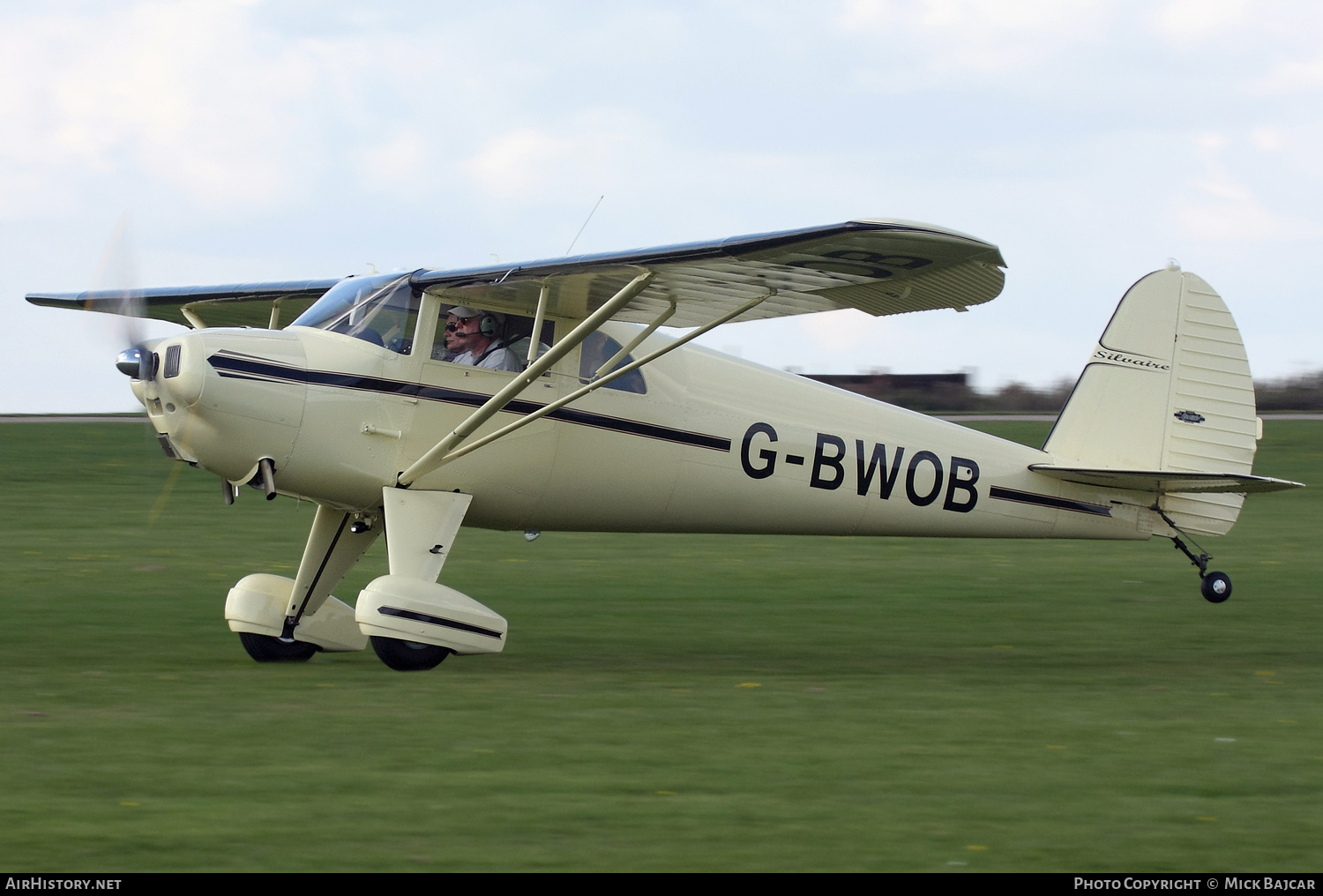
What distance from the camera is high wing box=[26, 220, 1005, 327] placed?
845cm

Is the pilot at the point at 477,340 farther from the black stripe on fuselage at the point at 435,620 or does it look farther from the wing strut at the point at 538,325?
the black stripe on fuselage at the point at 435,620

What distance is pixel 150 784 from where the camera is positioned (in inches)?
248

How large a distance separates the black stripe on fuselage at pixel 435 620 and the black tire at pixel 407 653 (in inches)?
7.3

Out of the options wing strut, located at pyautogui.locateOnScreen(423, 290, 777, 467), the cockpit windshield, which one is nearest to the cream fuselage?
the cockpit windshield

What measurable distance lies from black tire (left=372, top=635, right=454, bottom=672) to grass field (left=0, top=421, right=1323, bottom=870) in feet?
0.34

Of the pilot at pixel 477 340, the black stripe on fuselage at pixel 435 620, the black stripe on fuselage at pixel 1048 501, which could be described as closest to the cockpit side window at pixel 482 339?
the pilot at pixel 477 340

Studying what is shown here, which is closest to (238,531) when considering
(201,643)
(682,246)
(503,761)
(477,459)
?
(201,643)

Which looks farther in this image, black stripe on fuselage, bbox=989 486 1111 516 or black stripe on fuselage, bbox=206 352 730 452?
black stripe on fuselage, bbox=989 486 1111 516

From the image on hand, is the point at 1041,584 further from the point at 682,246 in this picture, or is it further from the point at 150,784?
the point at 150,784

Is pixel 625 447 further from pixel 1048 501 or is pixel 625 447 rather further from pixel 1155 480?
pixel 1155 480

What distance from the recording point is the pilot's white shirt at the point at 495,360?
1008 cm

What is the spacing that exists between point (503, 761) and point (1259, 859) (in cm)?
336

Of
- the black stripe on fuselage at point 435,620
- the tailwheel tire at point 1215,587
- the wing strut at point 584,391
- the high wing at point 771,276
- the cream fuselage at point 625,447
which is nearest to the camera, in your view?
the high wing at point 771,276

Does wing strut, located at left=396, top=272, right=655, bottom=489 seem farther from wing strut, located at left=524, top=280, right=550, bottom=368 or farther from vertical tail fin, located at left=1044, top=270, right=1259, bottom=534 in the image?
vertical tail fin, located at left=1044, top=270, right=1259, bottom=534
